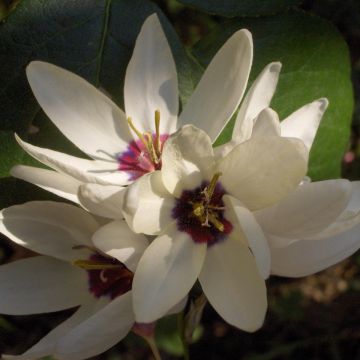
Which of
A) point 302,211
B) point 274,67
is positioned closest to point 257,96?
point 274,67

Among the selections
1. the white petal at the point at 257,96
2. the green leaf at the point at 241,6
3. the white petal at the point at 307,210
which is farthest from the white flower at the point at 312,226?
the green leaf at the point at 241,6

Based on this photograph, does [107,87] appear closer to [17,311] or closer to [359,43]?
[17,311]

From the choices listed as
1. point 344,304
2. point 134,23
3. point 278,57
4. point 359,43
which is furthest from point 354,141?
point 134,23

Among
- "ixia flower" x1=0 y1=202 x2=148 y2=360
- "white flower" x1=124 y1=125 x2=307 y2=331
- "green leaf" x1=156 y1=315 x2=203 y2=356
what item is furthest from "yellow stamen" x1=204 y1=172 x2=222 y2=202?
"green leaf" x1=156 y1=315 x2=203 y2=356

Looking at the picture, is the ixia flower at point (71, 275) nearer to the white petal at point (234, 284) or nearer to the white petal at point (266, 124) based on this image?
the white petal at point (234, 284)

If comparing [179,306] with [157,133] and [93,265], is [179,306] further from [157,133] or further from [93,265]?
[157,133]

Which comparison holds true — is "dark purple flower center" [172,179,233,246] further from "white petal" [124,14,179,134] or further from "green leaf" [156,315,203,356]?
"green leaf" [156,315,203,356]
